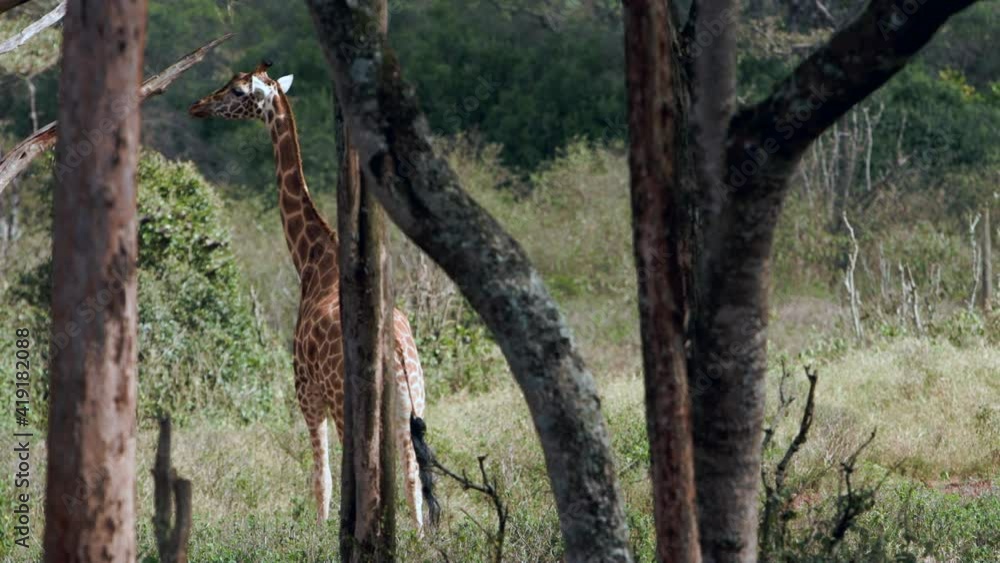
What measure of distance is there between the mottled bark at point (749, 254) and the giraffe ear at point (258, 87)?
13.5 ft

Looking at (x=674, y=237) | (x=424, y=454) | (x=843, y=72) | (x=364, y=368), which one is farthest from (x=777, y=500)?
(x=424, y=454)

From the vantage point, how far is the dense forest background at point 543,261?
7.65 m

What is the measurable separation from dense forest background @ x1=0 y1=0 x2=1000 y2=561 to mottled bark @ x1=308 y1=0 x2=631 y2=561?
51.7 inches

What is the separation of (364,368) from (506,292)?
171cm

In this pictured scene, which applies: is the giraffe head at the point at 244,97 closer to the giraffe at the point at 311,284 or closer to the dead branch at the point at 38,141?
the giraffe at the point at 311,284

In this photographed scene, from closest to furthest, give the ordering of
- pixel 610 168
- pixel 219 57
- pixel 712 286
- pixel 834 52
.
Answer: pixel 834 52
pixel 712 286
pixel 610 168
pixel 219 57

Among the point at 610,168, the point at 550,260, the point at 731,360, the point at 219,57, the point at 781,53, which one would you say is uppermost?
the point at 219,57

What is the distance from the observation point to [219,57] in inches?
1099

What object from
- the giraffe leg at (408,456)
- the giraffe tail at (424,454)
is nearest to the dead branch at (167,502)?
the giraffe tail at (424,454)

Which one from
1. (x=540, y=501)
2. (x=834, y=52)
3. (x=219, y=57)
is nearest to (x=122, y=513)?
(x=834, y=52)

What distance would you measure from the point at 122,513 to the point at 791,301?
1302cm

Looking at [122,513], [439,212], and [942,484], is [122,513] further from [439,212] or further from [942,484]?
[942,484]

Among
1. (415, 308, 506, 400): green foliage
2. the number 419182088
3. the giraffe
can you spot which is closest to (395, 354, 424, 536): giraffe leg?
the giraffe

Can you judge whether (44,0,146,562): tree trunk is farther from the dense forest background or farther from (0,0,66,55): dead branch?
(0,0,66,55): dead branch
